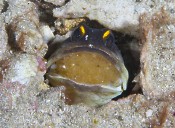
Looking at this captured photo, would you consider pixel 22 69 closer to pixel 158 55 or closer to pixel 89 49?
pixel 89 49

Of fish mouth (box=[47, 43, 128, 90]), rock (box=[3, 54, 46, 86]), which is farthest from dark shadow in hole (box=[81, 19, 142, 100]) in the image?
rock (box=[3, 54, 46, 86])

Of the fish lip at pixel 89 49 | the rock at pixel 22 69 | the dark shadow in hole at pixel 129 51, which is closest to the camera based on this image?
the rock at pixel 22 69

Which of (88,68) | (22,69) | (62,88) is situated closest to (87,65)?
(88,68)

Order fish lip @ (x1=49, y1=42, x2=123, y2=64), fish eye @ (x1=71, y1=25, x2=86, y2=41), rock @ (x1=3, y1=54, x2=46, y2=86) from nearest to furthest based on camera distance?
rock @ (x1=3, y1=54, x2=46, y2=86)
fish lip @ (x1=49, y1=42, x2=123, y2=64)
fish eye @ (x1=71, y1=25, x2=86, y2=41)

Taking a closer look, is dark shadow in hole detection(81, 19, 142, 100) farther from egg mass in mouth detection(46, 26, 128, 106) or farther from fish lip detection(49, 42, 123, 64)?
fish lip detection(49, 42, 123, 64)

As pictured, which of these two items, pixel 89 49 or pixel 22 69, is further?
pixel 89 49

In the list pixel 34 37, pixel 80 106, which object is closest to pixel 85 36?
pixel 34 37

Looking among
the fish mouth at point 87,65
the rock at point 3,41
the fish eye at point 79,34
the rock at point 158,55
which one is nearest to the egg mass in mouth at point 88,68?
the fish mouth at point 87,65

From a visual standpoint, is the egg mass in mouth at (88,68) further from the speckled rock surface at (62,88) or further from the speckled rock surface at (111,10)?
the speckled rock surface at (111,10)

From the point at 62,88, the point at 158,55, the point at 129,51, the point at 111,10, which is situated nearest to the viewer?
the point at 62,88
